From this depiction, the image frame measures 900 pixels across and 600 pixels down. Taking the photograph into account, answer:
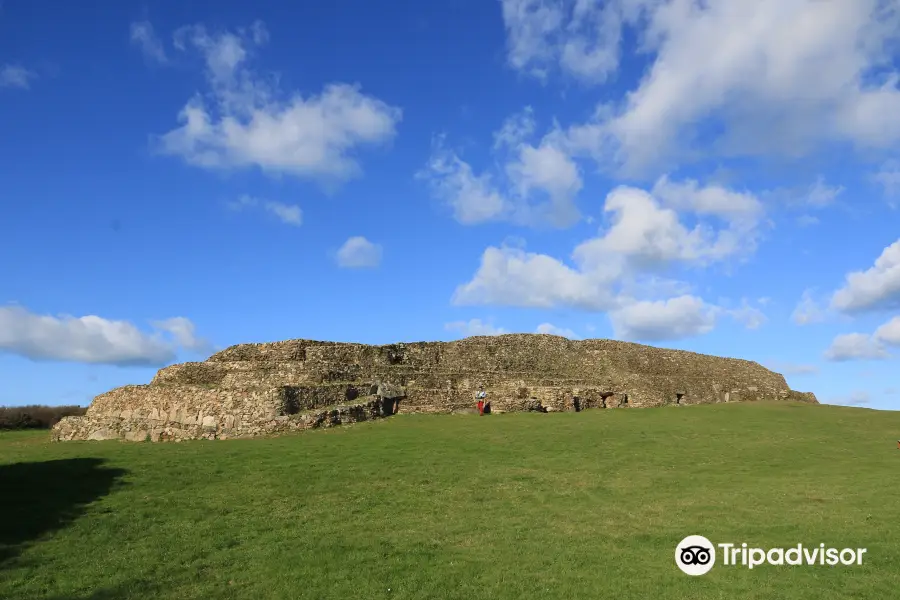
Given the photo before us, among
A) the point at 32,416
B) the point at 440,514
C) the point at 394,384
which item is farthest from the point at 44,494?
the point at 32,416

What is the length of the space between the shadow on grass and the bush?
32405 mm

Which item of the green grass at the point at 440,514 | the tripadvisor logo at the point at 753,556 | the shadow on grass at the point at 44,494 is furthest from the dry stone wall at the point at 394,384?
the tripadvisor logo at the point at 753,556

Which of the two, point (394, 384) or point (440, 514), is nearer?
point (440, 514)

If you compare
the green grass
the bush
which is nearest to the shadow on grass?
the green grass

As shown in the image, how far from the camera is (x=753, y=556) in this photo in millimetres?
11852

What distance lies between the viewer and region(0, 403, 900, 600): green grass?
1062cm

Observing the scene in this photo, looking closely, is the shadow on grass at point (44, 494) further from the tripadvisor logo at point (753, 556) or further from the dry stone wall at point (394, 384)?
the tripadvisor logo at point (753, 556)

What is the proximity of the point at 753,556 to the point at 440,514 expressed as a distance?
21.9 feet

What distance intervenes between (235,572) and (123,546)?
3047mm

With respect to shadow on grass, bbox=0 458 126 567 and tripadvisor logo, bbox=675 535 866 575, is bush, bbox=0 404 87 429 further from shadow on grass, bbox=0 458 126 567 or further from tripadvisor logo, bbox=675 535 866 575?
tripadvisor logo, bbox=675 535 866 575

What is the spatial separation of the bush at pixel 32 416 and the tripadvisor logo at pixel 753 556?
47.3 metres

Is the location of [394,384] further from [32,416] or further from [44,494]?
[32,416]

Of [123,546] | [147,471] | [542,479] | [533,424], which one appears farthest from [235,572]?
[533,424]

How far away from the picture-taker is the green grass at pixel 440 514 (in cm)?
1062
